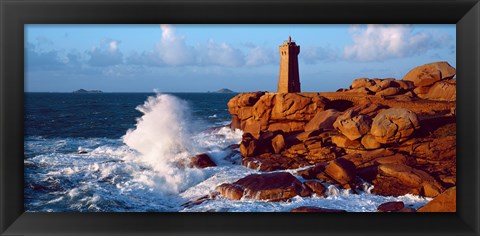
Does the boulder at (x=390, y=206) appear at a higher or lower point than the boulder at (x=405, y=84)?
lower

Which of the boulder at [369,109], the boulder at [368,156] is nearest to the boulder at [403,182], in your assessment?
the boulder at [368,156]

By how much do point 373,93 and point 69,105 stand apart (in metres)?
15.0

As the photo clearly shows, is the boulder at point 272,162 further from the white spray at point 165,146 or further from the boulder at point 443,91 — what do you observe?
the boulder at point 443,91

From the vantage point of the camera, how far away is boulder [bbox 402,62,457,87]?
11792 mm

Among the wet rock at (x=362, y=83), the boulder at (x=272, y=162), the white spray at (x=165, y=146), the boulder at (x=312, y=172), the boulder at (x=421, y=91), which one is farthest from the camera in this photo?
the wet rock at (x=362, y=83)

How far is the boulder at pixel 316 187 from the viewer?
749 centimetres

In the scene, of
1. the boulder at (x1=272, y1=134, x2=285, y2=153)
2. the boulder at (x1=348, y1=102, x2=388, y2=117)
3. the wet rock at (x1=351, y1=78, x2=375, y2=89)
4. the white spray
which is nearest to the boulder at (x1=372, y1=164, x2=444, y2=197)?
the boulder at (x1=272, y1=134, x2=285, y2=153)

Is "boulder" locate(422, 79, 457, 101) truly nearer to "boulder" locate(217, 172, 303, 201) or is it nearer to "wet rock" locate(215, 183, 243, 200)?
"boulder" locate(217, 172, 303, 201)

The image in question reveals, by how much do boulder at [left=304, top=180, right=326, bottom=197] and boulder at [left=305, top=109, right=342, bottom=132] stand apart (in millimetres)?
3622

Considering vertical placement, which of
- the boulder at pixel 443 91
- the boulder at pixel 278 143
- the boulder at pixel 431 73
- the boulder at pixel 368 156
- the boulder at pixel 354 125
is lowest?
the boulder at pixel 368 156

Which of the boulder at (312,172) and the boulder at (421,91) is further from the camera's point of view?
the boulder at (421,91)

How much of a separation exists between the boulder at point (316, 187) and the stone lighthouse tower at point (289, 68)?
226 inches
